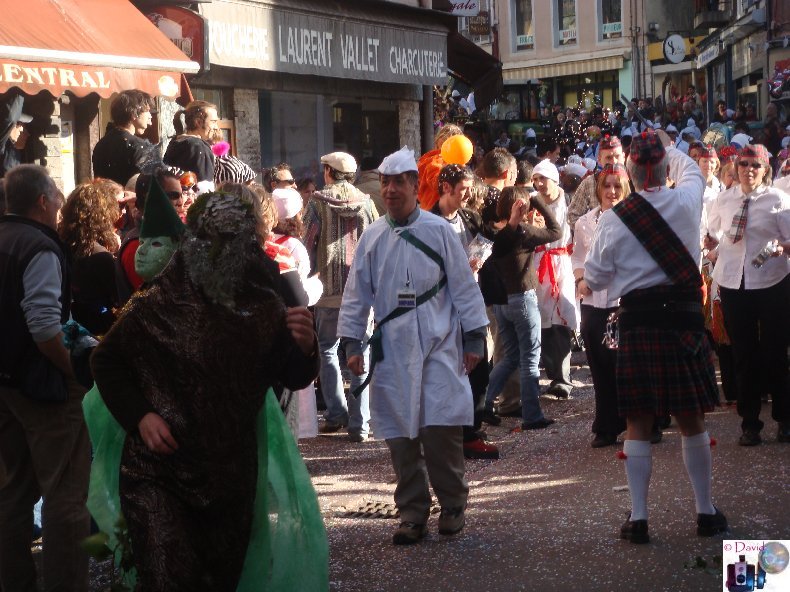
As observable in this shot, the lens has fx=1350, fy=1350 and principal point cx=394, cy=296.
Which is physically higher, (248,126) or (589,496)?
(248,126)

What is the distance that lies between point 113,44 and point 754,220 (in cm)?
526

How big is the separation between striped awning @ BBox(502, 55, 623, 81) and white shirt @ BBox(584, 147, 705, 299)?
47890 millimetres

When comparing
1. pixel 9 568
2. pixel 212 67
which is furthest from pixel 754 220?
pixel 212 67

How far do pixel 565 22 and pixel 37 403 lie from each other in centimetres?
5209

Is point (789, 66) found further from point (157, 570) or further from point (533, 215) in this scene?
point (157, 570)

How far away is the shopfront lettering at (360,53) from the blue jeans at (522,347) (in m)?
8.00

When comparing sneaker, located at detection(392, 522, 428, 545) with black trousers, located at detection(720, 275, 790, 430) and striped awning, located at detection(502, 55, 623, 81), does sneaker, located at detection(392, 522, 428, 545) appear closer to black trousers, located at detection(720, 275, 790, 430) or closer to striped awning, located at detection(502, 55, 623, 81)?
black trousers, located at detection(720, 275, 790, 430)

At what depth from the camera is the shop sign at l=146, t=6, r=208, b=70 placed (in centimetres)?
1262

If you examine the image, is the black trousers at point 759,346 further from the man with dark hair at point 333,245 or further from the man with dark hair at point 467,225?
the man with dark hair at point 333,245

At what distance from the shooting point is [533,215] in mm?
10320

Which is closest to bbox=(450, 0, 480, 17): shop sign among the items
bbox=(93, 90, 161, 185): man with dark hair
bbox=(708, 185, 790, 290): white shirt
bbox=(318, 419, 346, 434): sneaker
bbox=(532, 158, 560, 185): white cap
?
bbox=(532, 158, 560, 185): white cap

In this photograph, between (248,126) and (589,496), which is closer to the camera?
(589,496)

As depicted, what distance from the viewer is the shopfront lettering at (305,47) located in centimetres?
1568

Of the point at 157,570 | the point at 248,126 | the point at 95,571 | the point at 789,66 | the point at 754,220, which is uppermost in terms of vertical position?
the point at 789,66
